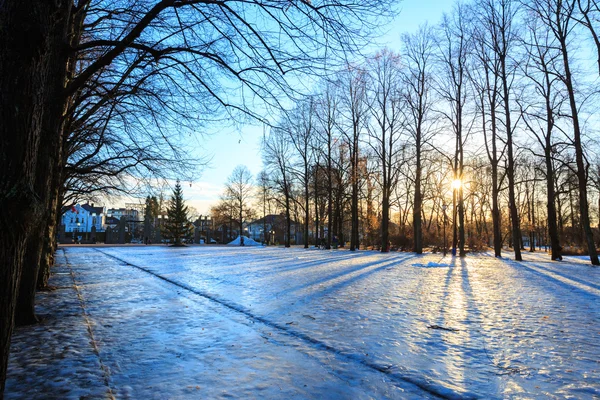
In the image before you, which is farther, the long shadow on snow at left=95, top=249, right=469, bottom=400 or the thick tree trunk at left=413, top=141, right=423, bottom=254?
the thick tree trunk at left=413, top=141, right=423, bottom=254

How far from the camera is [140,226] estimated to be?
277 feet

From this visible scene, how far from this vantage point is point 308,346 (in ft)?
14.4

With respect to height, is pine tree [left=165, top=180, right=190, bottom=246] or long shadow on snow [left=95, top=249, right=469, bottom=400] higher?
pine tree [left=165, top=180, right=190, bottom=246]

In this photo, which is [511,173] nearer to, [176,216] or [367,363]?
[367,363]

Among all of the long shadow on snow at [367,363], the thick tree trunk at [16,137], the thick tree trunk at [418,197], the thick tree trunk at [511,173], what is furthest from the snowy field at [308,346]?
the thick tree trunk at [418,197]

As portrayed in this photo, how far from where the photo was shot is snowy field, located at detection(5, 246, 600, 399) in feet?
10.5

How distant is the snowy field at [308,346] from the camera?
3.20 metres

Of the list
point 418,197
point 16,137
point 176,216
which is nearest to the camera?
point 16,137

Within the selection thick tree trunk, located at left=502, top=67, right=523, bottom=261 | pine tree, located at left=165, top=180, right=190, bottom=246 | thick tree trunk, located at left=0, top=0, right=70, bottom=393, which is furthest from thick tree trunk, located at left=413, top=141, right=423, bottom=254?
pine tree, located at left=165, top=180, right=190, bottom=246

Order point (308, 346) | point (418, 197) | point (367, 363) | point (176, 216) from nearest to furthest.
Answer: point (367, 363) → point (308, 346) → point (418, 197) → point (176, 216)

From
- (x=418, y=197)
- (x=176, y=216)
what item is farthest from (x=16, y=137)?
(x=176, y=216)

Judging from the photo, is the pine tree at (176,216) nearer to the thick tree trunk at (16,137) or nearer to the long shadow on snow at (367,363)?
the long shadow on snow at (367,363)

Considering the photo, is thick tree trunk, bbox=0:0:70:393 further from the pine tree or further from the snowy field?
the pine tree

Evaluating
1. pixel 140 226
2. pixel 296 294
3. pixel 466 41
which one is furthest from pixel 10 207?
pixel 140 226
